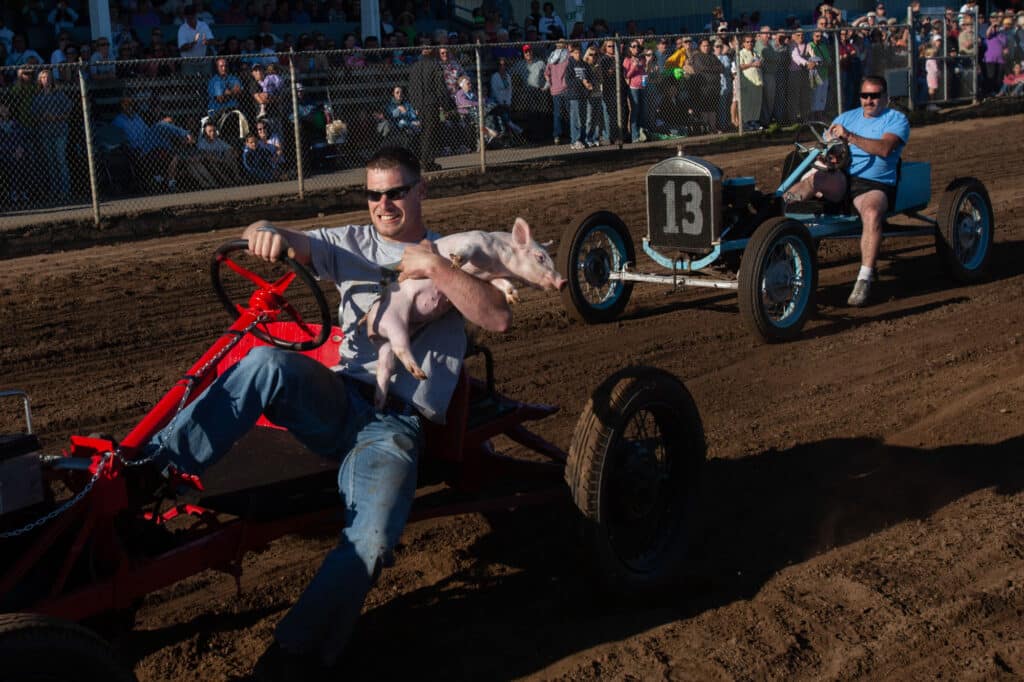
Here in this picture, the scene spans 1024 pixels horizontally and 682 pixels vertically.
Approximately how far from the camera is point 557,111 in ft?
54.3

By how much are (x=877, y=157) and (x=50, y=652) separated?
724cm

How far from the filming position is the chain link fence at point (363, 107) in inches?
476

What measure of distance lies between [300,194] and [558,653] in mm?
10229

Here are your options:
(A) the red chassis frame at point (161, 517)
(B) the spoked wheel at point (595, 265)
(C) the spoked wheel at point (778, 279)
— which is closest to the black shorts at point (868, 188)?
(C) the spoked wheel at point (778, 279)

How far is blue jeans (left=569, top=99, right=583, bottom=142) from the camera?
1644cm

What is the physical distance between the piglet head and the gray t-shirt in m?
0.34

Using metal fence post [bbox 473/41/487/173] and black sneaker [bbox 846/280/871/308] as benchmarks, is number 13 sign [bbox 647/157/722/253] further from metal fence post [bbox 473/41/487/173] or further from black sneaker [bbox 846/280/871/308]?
metal fence post [bbox 473/41/487/173]

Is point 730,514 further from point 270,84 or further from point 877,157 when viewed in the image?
point 270,84

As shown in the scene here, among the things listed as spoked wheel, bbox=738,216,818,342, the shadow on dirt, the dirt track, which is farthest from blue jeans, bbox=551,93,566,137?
the shadow on dirt

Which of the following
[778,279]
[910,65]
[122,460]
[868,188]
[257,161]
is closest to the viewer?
[122,460]

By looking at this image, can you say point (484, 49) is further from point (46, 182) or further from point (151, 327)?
point (151, 327)

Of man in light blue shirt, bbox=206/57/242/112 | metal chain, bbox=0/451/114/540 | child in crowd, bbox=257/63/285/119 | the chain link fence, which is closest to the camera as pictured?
metal chain, bbox=0/451/114/540

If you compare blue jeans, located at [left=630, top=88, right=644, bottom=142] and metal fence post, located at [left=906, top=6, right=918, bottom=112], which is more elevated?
metal fence post, located at [left=906, top=6, right=918, bottom=112]

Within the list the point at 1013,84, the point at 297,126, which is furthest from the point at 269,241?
the point at 1013,84
